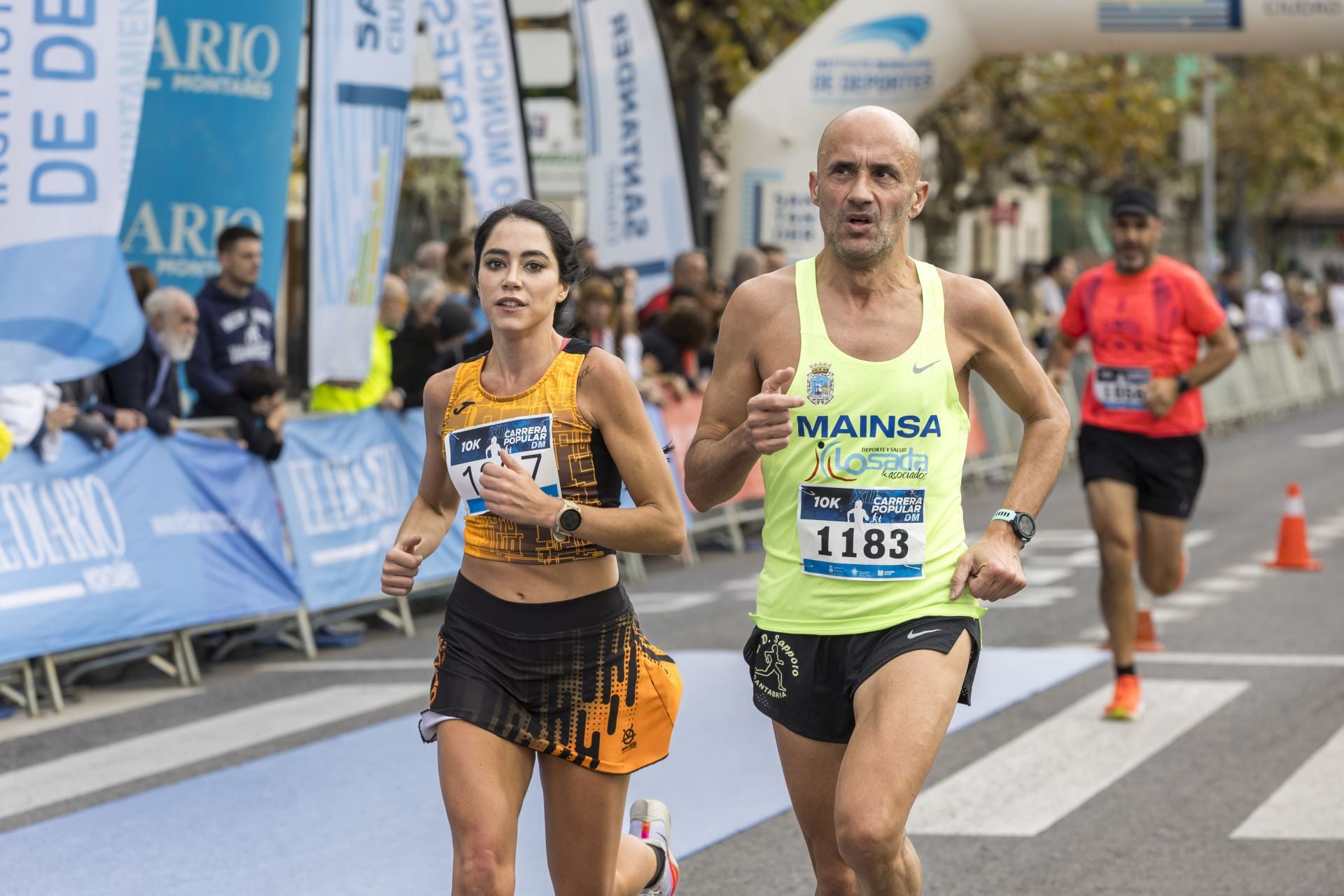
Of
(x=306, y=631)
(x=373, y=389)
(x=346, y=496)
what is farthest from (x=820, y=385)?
(x=373, y=389)

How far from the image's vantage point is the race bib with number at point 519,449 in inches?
172

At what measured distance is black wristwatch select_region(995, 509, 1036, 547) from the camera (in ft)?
14.3

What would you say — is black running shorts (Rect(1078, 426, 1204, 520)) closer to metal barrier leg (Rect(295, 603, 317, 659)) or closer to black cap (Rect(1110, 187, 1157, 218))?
black cap (Rect(1110, 187, 1157, 218))

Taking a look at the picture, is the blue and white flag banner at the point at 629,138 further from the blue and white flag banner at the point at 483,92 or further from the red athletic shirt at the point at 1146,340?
the red athletic shirt at the point at 1146,340

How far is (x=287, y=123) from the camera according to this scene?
1279 centimetres

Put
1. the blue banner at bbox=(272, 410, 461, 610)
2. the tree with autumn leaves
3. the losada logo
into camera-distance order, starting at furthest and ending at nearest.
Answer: the tree with autumn leaves → the losada logo → the blue banner at bbox=(272, 410, 461, 610)

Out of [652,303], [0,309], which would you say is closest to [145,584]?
[0,309]

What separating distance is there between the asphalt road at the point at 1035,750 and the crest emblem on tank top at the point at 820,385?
6.66ft

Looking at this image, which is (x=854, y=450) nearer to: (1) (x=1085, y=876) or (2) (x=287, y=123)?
(1) (x=1085, y=876)

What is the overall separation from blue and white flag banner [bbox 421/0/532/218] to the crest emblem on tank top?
9.14 m

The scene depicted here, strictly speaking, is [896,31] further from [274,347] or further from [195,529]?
[195,529]

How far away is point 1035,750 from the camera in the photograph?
25.0 feet

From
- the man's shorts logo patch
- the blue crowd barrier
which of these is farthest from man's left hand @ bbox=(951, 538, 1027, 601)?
the blue crowd barrier

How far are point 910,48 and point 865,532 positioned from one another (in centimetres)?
1266
